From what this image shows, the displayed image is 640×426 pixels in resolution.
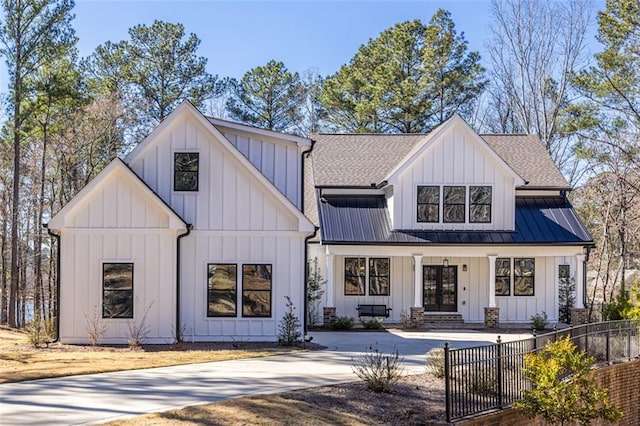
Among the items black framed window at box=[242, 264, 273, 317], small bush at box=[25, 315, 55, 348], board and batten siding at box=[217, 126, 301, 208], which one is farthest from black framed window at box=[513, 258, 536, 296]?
small bush at box=[25, 315, 55, 348]

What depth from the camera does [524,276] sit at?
24.0 metres

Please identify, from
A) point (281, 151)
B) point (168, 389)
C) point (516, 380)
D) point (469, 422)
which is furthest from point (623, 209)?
point (168, 389)

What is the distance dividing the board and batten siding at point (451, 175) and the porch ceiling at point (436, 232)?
0.32 m

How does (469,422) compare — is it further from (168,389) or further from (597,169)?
(597,169)

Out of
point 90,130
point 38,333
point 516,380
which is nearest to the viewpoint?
point 516,380

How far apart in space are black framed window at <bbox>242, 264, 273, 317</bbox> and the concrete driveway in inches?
91.9

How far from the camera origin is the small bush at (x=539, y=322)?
73.1 feet

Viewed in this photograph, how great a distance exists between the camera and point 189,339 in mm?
17391

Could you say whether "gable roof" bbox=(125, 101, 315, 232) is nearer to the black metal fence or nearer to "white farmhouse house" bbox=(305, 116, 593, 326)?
"white farmhouse house" bbox=(305, 116, 593, 326)

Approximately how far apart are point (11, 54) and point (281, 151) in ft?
40.0

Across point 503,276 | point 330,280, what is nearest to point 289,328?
point 330,280

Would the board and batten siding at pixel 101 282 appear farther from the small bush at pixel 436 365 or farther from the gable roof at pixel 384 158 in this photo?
the gable roof at pixel 384 158

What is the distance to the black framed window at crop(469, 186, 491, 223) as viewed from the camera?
77.8ft

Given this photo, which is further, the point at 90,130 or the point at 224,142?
the point at 90,130
